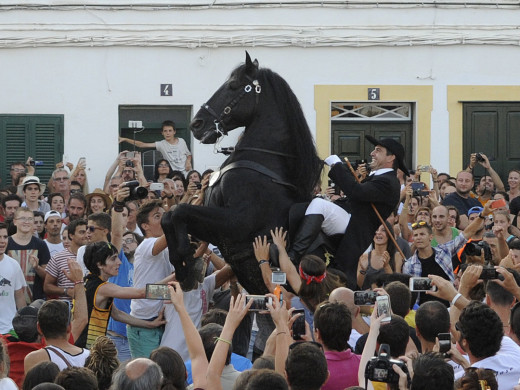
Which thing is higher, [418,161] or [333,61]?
[333,61]

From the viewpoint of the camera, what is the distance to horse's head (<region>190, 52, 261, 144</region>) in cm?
1012

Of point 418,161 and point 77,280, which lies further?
point 418,161

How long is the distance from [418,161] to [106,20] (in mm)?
5672

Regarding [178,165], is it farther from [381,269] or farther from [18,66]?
[381,269]

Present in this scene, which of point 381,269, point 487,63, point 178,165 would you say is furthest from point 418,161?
point 381,269

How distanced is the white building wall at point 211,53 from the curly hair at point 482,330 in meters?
12.7

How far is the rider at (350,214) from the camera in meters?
9.80

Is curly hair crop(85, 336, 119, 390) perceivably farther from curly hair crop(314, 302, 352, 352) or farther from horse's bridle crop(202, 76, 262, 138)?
horse's bridle crop(202, 76, 262, 138)

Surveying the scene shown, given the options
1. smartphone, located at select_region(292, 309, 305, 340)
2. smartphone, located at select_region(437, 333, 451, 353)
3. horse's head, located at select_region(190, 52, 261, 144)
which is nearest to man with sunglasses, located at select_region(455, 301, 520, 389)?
smartphone, located at select_region(437, 333, 451, 353)

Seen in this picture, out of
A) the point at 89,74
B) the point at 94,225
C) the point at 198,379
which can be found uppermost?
the point at 89,74

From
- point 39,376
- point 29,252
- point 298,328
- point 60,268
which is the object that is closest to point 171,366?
point 39,376

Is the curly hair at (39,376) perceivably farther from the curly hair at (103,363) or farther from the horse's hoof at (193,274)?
the horse's hoof at (193,274)

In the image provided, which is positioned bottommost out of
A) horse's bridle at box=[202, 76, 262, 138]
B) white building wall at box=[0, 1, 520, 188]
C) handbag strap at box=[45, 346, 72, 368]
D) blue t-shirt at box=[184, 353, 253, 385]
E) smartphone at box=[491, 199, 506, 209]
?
blue t-shirt at box=[184, 353, 253, 385]

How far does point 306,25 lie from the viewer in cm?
2052
